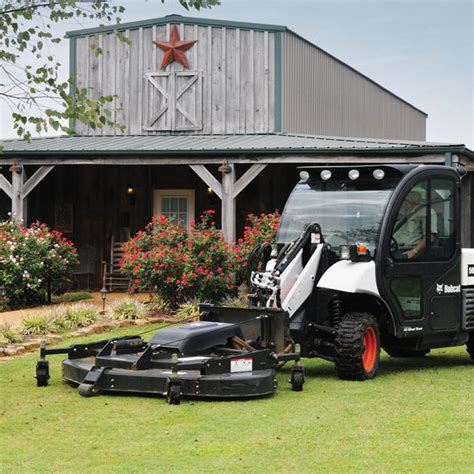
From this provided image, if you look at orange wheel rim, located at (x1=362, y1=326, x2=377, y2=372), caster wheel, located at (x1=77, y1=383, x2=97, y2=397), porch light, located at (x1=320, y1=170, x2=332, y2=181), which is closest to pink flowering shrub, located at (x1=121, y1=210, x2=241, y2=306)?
porch light, located at (x1=320, y1=170, x2=332, y2=181)

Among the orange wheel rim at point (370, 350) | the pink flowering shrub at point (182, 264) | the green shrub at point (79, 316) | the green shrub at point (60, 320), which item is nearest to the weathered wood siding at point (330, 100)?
the pink flowering shrub at point (182, 264)

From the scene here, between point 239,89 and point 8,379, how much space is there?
1294 cm

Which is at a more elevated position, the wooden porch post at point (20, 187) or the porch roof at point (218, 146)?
the porch roof at point (218, 146)

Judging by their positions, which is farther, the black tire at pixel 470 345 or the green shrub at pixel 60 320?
the green shrub at pixel 60 320

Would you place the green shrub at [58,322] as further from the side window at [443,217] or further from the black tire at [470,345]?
the side window at [443,217]

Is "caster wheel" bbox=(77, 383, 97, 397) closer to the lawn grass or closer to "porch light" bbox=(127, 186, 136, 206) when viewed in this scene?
the lawn grass

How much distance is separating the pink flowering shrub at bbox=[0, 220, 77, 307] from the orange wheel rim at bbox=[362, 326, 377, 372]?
924cm

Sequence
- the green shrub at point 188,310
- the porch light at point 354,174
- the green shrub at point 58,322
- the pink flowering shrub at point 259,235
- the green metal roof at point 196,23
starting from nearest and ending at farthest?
the porch light at point 354,174
the green shrub at point 58,322
the green shrub at point 188,310
the pink flowering shrub at point 259,235
the green metal roof at point 196,23

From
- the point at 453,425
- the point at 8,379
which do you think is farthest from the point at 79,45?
the point at 453,425

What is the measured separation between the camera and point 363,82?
2797 centimetres

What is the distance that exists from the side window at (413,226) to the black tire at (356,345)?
0.79 metres

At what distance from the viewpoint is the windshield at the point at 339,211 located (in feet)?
32.6

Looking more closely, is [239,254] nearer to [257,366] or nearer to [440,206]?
[440,206]

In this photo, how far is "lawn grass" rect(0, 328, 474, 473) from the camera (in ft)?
20.9
